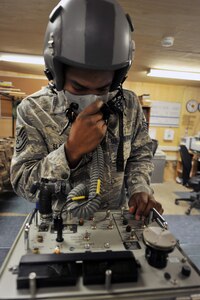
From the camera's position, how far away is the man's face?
0.66 m

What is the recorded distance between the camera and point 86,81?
0.67m

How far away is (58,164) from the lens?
66 cm

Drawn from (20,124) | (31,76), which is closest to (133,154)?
(20,124)

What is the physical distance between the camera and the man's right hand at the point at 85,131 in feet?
2.04

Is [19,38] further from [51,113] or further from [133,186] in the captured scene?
[133,186]

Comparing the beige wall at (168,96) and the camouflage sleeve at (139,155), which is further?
the beige wall at (168,96)

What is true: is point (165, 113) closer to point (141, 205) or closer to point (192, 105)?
point (192, 105)

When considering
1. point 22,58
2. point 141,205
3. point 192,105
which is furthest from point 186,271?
point 192,105

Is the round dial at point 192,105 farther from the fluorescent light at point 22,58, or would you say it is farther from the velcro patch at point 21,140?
the velcro patch at point 21,140

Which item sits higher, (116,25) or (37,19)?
(37,19)

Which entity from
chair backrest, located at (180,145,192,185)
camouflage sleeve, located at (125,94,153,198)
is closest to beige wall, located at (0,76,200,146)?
chair backrest, located at (180,145,192,185)

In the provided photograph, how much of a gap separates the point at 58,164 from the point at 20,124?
0.94ft

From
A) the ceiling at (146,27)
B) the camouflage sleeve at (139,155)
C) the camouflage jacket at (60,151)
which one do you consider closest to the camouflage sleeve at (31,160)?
the camouflage jacket at (60,151)

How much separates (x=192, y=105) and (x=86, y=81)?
16.6ft
